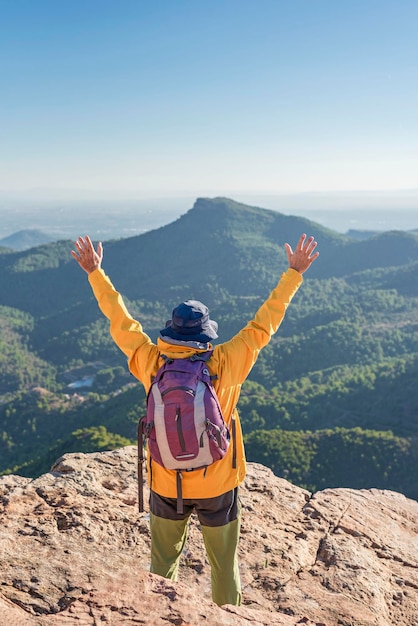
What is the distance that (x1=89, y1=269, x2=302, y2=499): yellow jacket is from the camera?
374 cm

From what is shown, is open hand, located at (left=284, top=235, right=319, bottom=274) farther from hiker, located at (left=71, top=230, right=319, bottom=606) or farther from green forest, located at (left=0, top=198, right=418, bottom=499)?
green forest, located at (left=0, top=198, right=418, bottom=499)

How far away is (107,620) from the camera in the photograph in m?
3.04

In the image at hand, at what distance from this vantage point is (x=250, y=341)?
3.90m

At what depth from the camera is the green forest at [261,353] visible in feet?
124

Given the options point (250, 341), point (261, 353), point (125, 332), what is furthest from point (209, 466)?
point (261, 353)

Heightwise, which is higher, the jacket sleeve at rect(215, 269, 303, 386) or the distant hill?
the jacket sleeve at rect(215, 269, 303, 386)

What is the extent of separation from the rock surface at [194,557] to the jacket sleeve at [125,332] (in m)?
1.65

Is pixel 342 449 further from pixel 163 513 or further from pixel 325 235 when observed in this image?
pixel 325 235

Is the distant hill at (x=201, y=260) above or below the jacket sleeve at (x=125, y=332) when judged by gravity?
below

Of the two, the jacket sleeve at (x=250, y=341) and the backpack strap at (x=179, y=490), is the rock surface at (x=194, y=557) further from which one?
the jacket sleeve at (x=250, y=341)

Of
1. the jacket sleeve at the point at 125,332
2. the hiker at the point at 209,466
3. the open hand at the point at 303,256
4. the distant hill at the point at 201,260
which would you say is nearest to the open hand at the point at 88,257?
the jacket sleeve at the point at 125,332

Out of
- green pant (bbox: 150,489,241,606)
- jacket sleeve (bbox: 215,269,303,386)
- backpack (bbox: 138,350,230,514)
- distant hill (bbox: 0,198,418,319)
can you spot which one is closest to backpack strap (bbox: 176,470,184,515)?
backpack (bbox: 138,350,230,514)

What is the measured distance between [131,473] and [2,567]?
9.66ft

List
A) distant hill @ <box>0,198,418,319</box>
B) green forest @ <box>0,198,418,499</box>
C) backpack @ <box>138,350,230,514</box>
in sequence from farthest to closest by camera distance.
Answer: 1. distant hill @ <box>0,198,418,319</box>
2. green forest @ <box>0,198,418,499</box>
3. backpack @ <box>138,350,230,514</box>
